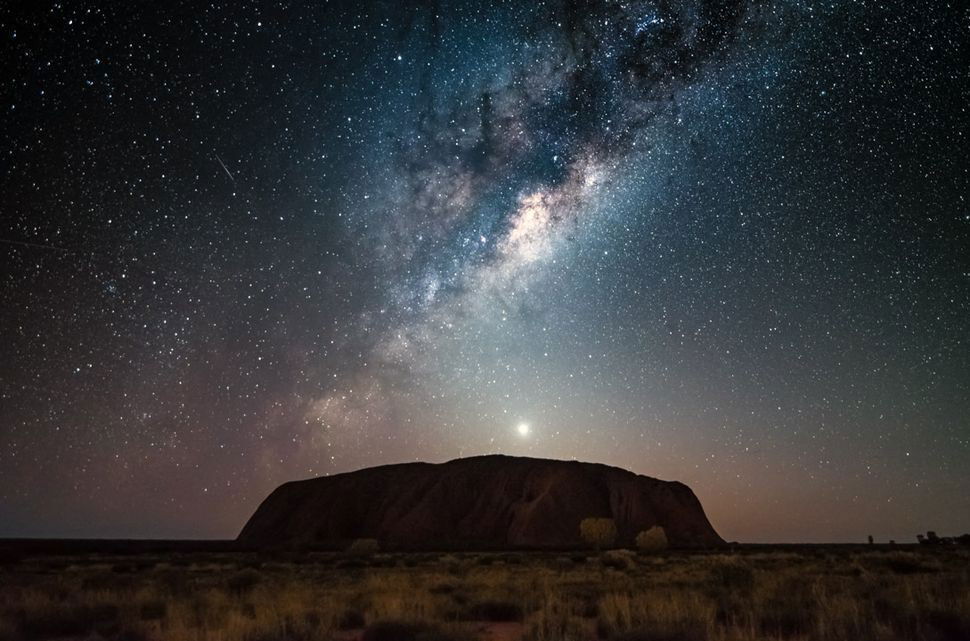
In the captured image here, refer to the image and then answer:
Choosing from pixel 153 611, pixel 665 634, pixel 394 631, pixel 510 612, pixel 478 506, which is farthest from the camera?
pixel 478 506

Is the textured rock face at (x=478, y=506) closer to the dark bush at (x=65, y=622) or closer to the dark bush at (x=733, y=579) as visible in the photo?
the dark bush at (x=733, y=579)

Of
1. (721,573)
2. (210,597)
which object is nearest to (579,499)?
(721,573)

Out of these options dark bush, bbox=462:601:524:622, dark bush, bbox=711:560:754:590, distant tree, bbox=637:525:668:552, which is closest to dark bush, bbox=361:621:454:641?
dark bush, bbox=462:601:524:622

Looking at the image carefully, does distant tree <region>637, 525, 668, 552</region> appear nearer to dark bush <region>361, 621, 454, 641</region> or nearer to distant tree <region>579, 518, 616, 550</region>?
distant tree <region>579, 518, 616, 550</region>

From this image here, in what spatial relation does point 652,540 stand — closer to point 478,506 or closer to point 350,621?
point 478,506

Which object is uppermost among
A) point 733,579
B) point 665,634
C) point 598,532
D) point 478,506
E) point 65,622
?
point 478,506

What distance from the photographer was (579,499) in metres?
100

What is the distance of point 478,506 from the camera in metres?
104

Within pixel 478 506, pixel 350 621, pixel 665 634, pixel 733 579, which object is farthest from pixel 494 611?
pixel 478 506

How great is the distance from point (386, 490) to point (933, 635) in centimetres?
10778

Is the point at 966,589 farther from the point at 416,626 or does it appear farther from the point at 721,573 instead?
the point at 416,626

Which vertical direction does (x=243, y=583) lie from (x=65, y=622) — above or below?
above

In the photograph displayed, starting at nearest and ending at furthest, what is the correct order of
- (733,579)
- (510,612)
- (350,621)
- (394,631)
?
(394,631) < (350,621) < (510,612) < (733,579)

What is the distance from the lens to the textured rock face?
95.7 m
